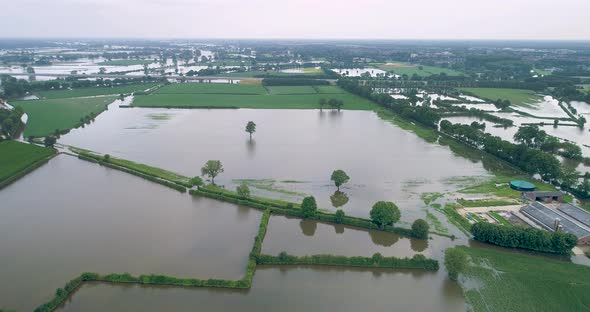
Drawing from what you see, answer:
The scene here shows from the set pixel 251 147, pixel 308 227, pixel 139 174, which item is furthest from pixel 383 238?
pixel 139 174

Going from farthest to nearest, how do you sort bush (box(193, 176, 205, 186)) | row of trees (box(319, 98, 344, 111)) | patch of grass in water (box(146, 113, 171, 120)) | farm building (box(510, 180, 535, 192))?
row of trees (box(319, 98, 344, 111)) < patch of grass in water (box(146, 113, 171, 120)) < bush (box(193, 176, 205, 186)) < farm building (box(510, 180, 535, 192))

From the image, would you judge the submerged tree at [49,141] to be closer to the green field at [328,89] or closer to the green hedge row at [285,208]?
the green hedge row at [285,208]

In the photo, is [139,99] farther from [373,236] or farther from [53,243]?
[373,236]

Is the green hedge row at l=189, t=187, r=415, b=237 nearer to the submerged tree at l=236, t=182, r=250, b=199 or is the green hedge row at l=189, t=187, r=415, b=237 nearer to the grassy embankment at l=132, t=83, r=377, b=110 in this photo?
the submerged tree at l=236, t=182, r=250, b=199

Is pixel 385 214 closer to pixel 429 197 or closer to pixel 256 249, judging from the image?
pixel 429 197

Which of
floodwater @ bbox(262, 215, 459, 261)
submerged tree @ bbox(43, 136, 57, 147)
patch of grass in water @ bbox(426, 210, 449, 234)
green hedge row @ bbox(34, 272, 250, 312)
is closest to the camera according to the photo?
green hedge row @ bbox(34, 272, 250, 312)

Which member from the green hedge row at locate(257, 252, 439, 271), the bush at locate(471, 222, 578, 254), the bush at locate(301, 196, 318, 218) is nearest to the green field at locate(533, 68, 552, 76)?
the bush at locate(471, 222, 578, 254)

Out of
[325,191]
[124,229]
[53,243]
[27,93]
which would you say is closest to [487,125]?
[325,191]

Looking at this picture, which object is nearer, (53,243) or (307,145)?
(53,243)
